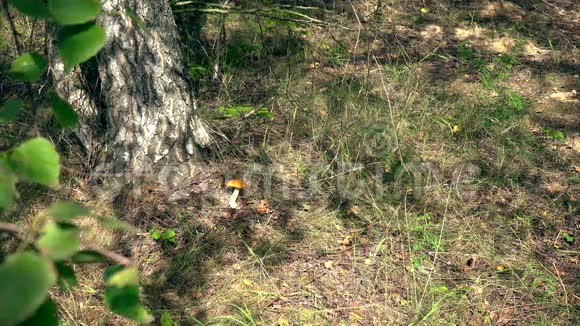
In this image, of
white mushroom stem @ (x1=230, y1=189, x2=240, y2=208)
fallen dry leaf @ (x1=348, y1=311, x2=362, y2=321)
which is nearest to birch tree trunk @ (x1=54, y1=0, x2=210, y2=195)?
white mushroom stem @ (x1=230, y1=189, x2=240, y2=208)

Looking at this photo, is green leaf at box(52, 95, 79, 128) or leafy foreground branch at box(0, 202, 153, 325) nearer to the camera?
leafy foreground branch at box(0, 202, 153, 325)

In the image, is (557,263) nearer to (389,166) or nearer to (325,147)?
(389,166)

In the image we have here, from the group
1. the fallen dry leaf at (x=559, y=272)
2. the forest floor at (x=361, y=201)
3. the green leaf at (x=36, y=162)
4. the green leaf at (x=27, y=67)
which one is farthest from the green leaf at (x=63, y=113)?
the fallen dry leaf at (x=559, y=272)

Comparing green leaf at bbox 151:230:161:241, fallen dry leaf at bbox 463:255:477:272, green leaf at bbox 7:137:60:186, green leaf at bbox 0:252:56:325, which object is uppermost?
green leaf at bbox 7:137:60:186

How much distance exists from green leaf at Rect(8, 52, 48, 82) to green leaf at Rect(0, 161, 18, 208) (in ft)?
0.69

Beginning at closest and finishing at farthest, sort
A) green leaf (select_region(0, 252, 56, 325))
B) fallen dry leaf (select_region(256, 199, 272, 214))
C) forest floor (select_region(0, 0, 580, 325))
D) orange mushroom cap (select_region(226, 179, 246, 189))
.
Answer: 1. green leaf (select_region(0, 252, 56, 325))
2. forest floor (select_region(0, 0, 580, 325))
3. orange mushroom cap (select_region(226, 179, 246, 189))
4. fallen dry leaf (select_region(256, 199, 272, 214))

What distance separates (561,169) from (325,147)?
1652 mm

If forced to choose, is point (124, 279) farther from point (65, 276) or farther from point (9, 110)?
point (9, 110)

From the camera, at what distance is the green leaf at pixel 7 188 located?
720 mm

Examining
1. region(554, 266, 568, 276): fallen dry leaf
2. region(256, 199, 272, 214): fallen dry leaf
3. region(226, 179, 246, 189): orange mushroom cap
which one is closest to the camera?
region(554, 266, 568, 276): fallen dry leaf

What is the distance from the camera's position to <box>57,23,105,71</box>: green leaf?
0.80 metres

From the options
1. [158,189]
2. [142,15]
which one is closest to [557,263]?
[158,189]

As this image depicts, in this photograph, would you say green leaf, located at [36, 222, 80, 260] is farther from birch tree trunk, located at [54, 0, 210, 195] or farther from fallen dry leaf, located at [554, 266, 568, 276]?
fallen dry leaf, located at [554, 266, 568, 276]

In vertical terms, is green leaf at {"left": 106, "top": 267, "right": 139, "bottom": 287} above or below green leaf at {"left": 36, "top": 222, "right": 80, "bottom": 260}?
below
